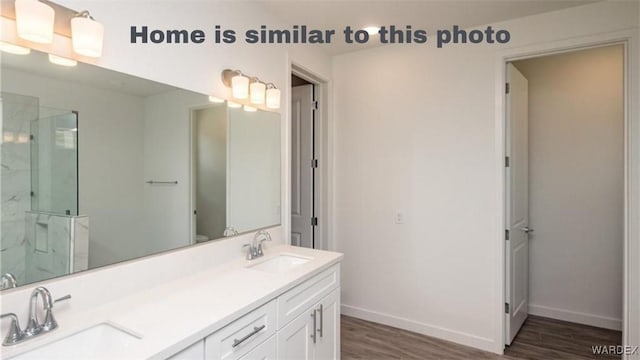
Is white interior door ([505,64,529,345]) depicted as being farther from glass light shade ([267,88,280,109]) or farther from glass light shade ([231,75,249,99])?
glass light shade ([231,75,249,99])

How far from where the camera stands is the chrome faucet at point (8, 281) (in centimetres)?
115

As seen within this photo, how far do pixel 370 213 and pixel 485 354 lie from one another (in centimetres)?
146

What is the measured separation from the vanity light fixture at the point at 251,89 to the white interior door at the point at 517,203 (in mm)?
1867

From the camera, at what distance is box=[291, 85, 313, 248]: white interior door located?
135 inches

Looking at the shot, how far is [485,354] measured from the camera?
8.60 feet

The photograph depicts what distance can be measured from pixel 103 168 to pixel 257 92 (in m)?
1.07

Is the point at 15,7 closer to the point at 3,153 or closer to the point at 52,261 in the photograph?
the point at 3,153

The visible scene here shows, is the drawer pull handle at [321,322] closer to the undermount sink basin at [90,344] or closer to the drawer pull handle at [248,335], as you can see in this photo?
the drawer pull handle at [248,335]

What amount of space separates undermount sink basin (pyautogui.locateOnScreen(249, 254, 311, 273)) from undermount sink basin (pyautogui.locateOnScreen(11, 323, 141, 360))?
3.21ft

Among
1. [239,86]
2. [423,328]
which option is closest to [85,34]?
[239,86]

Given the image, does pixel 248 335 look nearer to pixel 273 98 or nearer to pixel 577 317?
pixel 273 98

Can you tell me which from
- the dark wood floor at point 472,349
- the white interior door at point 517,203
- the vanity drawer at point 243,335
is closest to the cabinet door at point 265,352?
the vanity drawer at point 243,335

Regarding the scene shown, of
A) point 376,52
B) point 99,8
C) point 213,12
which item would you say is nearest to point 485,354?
point 376,52

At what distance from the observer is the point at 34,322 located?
1.15 metres
